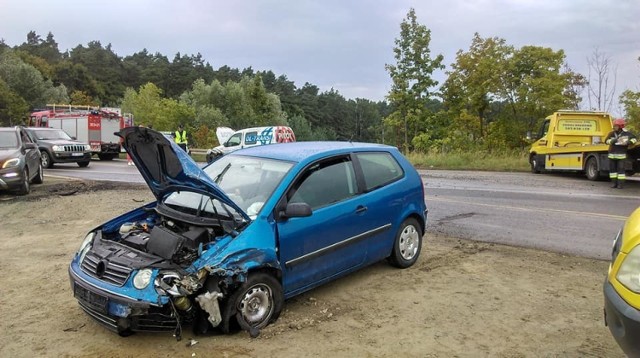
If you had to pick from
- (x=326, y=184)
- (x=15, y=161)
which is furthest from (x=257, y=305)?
(x=15, y=161)

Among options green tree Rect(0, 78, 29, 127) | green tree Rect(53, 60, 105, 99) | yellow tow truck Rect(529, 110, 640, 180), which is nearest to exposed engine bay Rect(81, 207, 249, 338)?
yellow tow truck Rect(529, 110, 640, 180)

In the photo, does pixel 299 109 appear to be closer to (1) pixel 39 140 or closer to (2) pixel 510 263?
(1) pixel 39 140

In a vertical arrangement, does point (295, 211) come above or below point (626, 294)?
above

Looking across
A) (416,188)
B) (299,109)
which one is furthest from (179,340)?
(299,109)

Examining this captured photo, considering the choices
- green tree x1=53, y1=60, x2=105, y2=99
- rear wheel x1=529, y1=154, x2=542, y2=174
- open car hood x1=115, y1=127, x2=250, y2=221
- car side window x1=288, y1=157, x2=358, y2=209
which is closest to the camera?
open car hood x1=115, y1=127, x2=250, y2=221

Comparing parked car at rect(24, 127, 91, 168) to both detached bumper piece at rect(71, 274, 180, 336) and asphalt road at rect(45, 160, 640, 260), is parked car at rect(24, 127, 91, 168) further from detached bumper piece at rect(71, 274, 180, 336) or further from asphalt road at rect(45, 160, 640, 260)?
detached bumper piece at rect(71, 274, 180, 336)

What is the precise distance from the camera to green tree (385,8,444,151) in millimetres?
32562

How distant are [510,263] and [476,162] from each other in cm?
1711

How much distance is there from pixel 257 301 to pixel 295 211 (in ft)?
2.71

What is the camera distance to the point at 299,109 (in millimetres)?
102062

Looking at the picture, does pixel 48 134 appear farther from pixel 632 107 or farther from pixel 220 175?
pixel 632 107

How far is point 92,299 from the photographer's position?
12.5 ft

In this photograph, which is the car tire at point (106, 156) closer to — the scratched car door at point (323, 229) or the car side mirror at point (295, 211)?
the scratched car door at point (323, 229)

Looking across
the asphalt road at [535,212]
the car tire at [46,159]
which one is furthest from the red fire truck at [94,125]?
the asphalt road at [535,212]
